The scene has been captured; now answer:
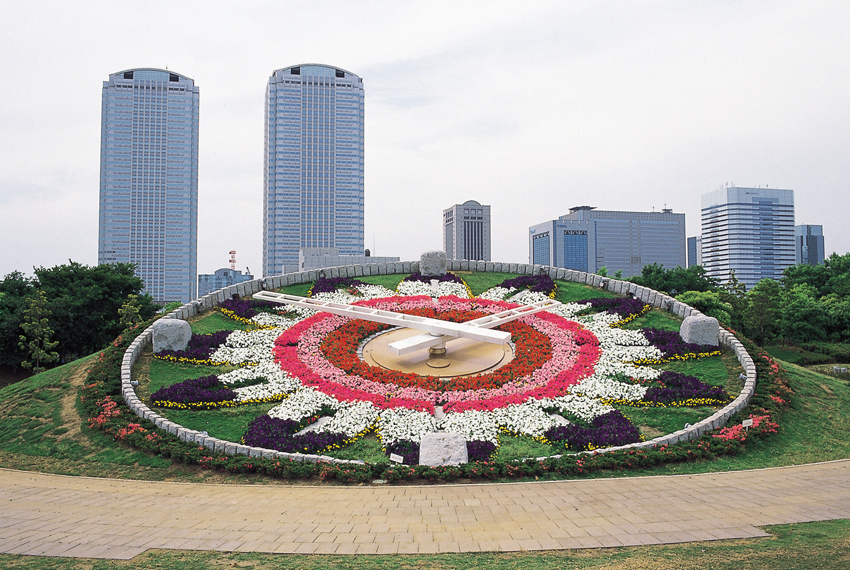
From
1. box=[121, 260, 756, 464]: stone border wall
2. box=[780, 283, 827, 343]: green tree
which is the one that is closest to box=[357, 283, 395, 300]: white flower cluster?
box=[121, 260, 756, 464]: stone border wall

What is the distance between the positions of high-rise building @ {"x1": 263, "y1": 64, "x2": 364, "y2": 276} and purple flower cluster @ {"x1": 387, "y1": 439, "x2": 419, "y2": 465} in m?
120

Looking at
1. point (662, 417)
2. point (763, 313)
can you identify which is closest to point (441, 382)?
point (662, 417)

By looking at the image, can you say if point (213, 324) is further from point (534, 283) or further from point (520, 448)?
point (534, 283)

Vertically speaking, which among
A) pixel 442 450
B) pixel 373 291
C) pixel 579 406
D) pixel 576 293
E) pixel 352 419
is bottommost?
pixel 442 450

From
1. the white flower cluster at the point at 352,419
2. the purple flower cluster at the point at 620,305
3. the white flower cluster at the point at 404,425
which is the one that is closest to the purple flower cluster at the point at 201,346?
the white flower cluster at the point at 352,419

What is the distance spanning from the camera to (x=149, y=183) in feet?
406

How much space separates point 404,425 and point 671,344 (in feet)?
31.7

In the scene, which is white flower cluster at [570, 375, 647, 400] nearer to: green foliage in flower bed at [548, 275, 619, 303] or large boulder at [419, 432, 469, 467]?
large boulder at [419, 432, 469, 467]

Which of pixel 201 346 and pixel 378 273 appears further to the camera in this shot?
pixel 378 273

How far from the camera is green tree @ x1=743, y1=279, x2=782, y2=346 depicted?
28.7 meters

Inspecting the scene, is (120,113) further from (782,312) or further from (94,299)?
(782,312)

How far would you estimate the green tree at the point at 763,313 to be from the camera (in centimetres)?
2869

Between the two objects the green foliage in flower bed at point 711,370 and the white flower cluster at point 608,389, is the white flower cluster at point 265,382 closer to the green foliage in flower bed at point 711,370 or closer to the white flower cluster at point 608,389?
the white flower cluster at point 608,389

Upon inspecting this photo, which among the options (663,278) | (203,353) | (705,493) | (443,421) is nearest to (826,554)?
(705,493)
